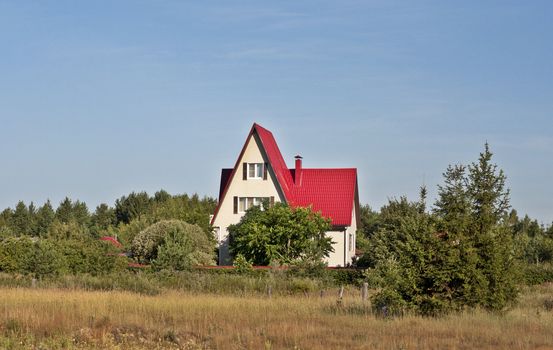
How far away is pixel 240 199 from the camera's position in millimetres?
56656

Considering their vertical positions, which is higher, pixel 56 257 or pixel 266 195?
pixel 266 195

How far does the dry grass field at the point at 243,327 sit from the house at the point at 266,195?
28.1 metres

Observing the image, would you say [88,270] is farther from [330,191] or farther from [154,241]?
[330,191]

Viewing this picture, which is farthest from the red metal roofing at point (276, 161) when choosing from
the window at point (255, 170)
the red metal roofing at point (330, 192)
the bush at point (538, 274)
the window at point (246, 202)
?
the bush at point (538, 274)

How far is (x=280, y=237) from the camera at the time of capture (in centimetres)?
4988

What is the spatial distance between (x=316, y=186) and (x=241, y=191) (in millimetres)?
5645

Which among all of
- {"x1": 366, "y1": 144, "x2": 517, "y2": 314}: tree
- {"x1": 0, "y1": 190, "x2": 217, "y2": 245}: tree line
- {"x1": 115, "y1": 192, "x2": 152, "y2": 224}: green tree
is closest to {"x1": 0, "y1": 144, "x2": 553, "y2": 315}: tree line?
{"x1": 366, "y1": 144, "x2": 517, "y2": 314}: tree

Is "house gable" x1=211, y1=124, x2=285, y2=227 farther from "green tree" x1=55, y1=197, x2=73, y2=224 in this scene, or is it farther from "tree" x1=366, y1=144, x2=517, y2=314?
"green tree" x1=55, y1=197, x2=73, y2=224

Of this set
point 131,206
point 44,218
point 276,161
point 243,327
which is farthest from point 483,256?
point 131,206

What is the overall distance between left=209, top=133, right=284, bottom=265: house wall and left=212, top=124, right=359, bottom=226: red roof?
1.12 feet

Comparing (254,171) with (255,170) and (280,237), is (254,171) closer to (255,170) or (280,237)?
(255,170)

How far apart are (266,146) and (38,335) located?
3635 centimetres

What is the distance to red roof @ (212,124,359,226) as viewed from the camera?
56219mm

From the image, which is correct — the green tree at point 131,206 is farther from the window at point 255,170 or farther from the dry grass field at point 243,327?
the dry grass field at point 243,327
